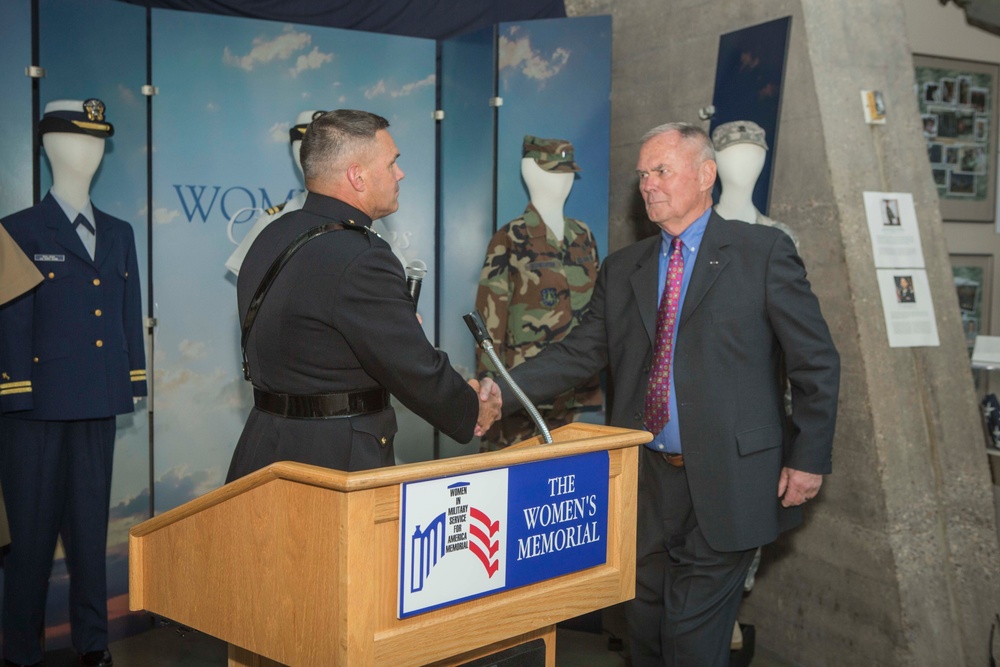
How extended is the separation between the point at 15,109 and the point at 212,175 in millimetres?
709

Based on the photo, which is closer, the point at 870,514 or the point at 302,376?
the point at 302,376

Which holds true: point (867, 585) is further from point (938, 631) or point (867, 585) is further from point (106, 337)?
point (106, 337)

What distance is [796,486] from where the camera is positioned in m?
2.44

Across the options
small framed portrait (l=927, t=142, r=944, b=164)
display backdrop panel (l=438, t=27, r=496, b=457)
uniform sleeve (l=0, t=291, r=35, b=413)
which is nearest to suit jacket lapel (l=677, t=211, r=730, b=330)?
display backdrop panel (l=438, t=27, r=496, b=457)

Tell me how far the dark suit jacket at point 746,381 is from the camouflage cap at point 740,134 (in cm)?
83

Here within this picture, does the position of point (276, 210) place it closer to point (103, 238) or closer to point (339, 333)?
point (103, 238)

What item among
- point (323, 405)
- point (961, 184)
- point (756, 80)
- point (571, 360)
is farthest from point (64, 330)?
point (961, 184)

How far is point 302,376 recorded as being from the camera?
1974 millimetres

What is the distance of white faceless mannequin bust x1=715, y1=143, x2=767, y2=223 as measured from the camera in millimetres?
3271

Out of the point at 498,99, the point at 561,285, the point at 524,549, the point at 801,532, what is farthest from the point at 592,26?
the point at 524,549

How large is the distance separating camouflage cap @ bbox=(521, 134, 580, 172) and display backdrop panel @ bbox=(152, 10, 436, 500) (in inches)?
26.8

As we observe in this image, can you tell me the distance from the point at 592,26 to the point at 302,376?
2.42 metres

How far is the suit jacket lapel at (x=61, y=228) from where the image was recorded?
3176 mm

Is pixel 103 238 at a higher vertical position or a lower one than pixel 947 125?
lower
